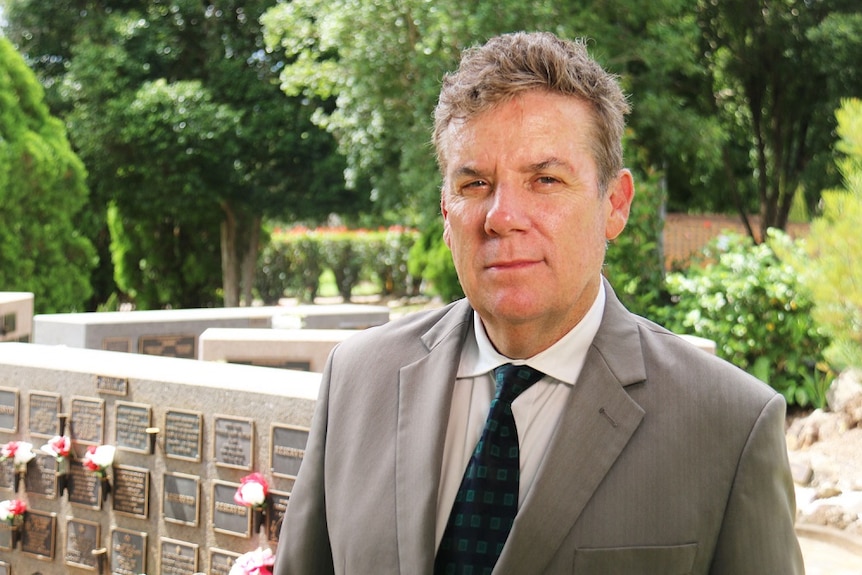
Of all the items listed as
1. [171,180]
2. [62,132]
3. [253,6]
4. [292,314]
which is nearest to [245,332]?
[292,314]

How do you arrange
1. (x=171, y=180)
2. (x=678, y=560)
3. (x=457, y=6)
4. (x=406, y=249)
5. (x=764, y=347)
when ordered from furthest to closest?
(x=406, y=249) → (x=171, y=180) → (x=457, y=6) → (x=764, y=347) → (x=678, y=560)

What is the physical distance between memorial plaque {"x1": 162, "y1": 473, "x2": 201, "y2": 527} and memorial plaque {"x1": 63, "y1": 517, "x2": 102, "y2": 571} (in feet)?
1.77

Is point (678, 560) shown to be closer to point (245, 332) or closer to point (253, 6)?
point (245, 332)

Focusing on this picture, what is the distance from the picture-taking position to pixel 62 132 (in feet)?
46.6

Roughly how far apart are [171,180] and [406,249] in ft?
27.8

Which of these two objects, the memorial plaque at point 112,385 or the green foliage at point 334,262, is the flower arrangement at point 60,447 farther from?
the green foliage at point 334,262

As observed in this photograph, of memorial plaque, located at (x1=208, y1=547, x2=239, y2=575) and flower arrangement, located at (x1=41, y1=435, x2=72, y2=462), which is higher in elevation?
flower arrangement, located at (x1=41, y1=435, x2=72, y2=462)

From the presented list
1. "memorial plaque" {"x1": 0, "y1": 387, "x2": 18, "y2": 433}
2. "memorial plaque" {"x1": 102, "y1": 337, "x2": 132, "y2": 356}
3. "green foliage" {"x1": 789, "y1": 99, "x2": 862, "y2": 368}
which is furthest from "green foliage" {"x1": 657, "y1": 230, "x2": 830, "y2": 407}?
"memorial plaque" {"x1": 0, "y1": 387, "x2": 18, "y2": 433}

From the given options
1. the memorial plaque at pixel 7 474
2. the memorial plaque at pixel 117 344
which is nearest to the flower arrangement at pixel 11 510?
the memorial plaque at pixel 7 474

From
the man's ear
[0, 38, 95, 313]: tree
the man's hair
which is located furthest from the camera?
[0, 38, 95, 313]: tree

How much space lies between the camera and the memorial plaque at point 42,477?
4.70 meters

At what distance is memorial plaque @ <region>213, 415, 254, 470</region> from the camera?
3975 mm

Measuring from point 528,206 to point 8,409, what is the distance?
4.24 metres

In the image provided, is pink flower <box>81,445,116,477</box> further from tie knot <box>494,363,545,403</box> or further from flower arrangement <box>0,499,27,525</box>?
tie knot <box>494,363,545,403</box>
